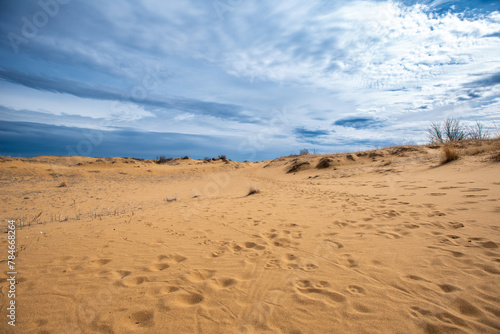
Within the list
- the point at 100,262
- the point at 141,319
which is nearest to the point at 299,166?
the point at 100,262

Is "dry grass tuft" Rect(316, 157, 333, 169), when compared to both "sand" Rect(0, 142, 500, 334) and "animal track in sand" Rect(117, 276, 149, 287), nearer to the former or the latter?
"sand" Rect(0, 142, 500, 334)

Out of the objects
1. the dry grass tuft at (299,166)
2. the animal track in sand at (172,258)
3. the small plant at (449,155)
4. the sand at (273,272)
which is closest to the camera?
the sand at (273,272)

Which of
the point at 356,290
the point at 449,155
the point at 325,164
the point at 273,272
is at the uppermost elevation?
the point at 449,155

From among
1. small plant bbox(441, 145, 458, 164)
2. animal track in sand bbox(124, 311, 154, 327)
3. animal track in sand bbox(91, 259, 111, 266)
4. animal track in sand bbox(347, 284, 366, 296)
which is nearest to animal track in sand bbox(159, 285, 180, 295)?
animal track in sand bbox(124, 311, 154, 327)

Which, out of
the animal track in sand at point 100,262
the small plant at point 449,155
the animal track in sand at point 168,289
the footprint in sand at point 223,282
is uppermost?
the small plant at point 449,155

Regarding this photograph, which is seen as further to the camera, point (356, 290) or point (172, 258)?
point (172, 258)

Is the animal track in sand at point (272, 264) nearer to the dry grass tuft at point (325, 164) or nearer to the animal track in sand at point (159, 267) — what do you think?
the animal track in sand at point (159, 267)

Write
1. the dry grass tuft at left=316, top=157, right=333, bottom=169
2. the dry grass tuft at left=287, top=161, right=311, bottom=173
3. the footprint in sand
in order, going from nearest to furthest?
the footprint in sand
the dry grass tuft at left=316, top=157, right=333, bottom=169
the dry grass tuft at left=287, top=161, right=311, bottom=173

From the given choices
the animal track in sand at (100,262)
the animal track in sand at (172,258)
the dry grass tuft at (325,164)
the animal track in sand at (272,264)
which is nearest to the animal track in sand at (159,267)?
the animal track in sand at (172,258)

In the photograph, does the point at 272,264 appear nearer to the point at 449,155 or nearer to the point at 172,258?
the point at 172,258

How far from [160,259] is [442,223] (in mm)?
4582

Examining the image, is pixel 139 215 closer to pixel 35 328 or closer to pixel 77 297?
pixel 77 297

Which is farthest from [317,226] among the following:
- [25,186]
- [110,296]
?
[25,186]

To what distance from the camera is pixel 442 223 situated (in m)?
3.90
